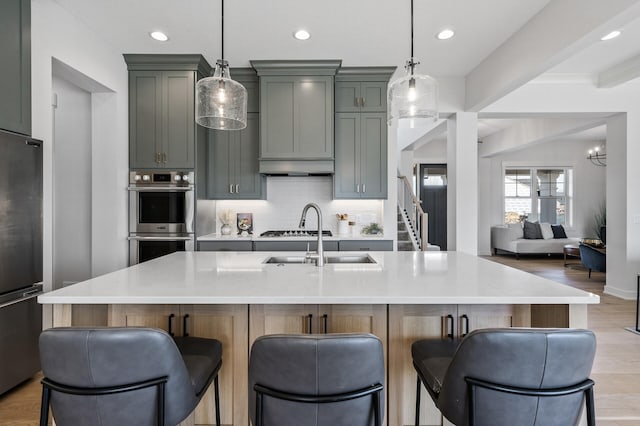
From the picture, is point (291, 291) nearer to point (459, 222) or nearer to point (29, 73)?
point (29, 73)

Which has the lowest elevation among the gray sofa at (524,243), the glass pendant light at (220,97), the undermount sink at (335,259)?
the gray sofa at (524,243)

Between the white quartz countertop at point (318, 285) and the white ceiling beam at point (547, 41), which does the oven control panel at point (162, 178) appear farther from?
the white ceiling beam at point (547, 41)

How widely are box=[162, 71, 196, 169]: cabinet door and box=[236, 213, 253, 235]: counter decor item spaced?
0.97 meters

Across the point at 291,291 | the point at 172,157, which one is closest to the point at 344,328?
the point at 291,291

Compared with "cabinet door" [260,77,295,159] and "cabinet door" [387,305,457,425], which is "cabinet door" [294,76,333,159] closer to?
"cabinet door" [260,77,295,159]

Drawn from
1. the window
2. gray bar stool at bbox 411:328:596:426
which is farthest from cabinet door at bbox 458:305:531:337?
the window

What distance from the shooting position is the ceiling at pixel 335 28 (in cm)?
291

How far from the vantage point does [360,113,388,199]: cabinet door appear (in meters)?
4.19

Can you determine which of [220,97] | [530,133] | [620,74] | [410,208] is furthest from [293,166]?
[530,133]

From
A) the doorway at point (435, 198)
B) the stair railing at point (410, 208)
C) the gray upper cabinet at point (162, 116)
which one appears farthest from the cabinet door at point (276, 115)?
the doorway at point (435, 198)

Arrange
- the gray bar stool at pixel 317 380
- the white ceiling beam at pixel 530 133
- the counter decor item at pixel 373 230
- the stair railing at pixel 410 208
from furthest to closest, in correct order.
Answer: the stair railing at pixel 410 208
the white ceiling beam at pixel 530 133
the counter decor item at pixel 373 230
the gray bar stool at pixel 317 380

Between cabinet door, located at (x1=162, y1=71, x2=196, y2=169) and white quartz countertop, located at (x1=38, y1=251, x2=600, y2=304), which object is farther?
cabinet door, located at (x1=162, y1=71, x2=196, y2=169)

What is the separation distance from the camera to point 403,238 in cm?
594

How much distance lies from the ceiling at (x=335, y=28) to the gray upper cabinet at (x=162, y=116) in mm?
248
